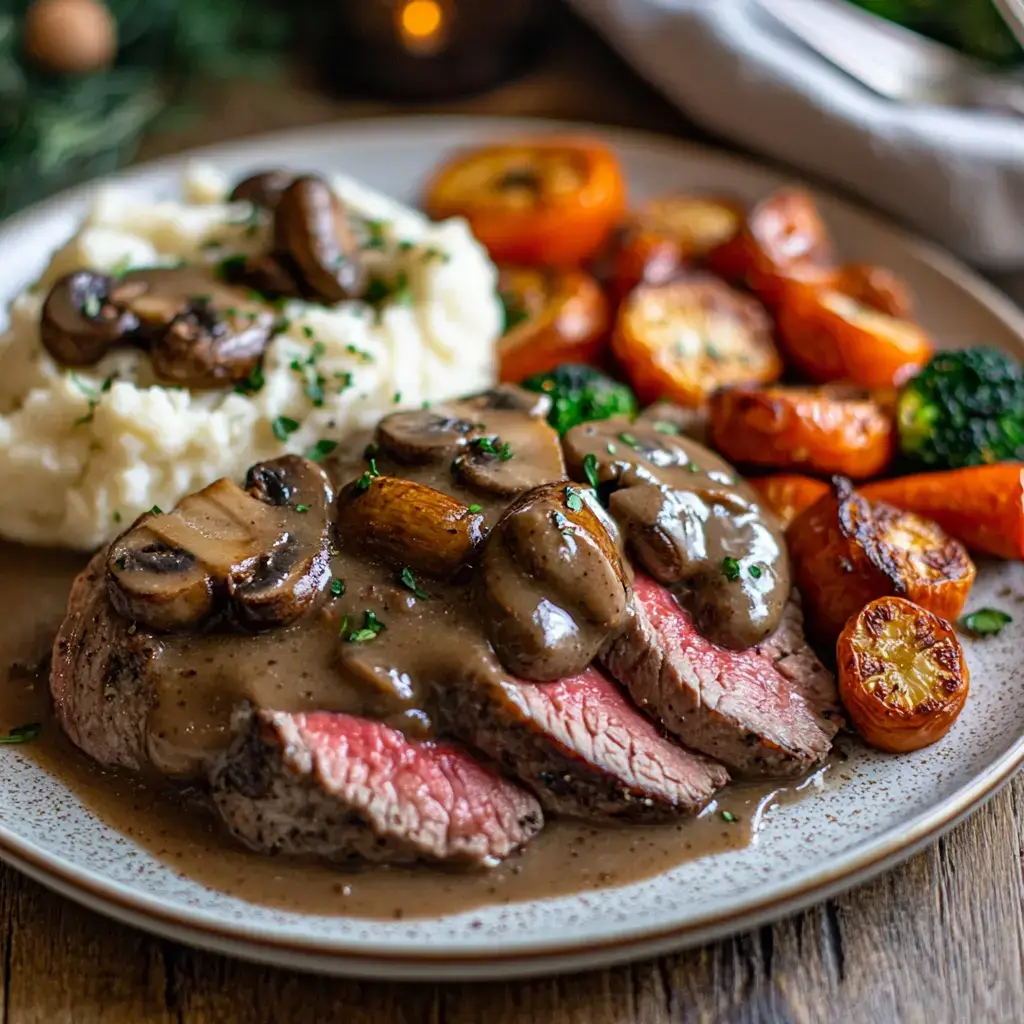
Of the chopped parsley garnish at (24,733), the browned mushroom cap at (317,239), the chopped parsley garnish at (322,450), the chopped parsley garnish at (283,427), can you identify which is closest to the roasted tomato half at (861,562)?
the chopped parsley garnish at (322,450)

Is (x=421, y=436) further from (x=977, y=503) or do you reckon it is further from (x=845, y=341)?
(x=845, y=341)

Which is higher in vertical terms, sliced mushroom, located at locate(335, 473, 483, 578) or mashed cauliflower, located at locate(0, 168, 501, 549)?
sliced mushroom, located at locate(335, 473, 483, 578)

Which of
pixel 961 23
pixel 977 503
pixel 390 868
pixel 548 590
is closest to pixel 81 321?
pixel 548 590

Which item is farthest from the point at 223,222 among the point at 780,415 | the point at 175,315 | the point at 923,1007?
the point at 923,1007

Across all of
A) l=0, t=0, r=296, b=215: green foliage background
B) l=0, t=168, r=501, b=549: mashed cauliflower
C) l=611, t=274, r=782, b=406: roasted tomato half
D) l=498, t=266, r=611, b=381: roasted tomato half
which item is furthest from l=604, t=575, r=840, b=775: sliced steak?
l=0, t=0, r=296, b=215: green foliage background

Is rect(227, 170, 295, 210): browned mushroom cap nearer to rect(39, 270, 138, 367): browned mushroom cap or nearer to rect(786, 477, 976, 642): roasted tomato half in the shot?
rect(39, 270, 138, 367): browned mushroom cap

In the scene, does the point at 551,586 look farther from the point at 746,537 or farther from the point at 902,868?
the point at 902,868
